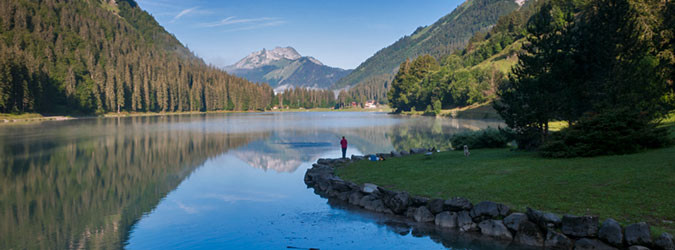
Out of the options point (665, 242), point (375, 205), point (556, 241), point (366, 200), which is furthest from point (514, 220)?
point (366, 200)

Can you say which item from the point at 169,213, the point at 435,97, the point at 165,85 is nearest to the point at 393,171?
the point at 169,213

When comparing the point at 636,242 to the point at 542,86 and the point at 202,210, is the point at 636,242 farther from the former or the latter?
the point at 542,86

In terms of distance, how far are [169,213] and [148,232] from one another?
2481mm

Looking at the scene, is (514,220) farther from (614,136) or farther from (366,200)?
(614,136)

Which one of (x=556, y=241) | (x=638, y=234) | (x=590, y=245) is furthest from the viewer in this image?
(x=556, y=241)

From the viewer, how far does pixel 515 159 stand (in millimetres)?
20047

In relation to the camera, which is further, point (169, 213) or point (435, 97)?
point (435, 97)

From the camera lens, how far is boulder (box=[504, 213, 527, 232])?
1162cm

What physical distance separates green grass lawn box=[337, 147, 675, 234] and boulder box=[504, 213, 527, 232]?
0.57 metres

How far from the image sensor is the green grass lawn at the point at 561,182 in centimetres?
1120

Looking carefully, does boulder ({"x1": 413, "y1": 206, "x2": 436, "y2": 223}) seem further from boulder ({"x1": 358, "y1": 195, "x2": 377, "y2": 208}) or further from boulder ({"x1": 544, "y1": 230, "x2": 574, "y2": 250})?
boulder ({"x1": 544, "y1": 230, "x2": 574, "y2": 250})

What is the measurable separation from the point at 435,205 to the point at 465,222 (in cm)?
128

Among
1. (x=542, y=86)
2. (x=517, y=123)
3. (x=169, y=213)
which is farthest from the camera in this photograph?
(x=542, y=86)

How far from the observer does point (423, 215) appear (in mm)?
14016
